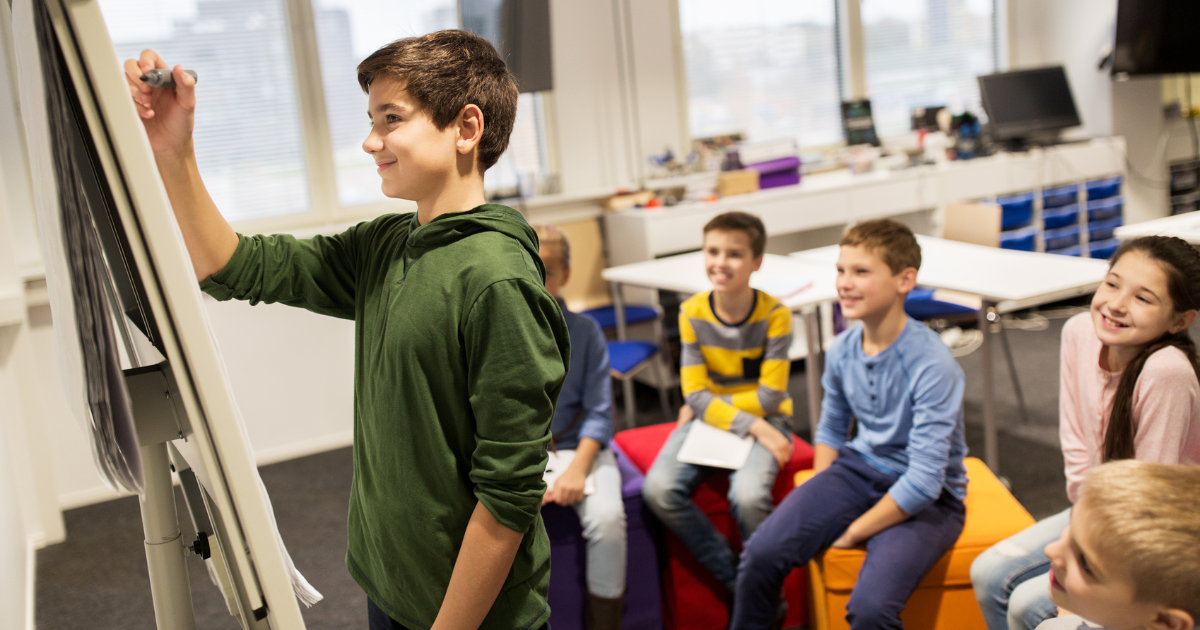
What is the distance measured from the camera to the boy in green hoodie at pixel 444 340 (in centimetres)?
86

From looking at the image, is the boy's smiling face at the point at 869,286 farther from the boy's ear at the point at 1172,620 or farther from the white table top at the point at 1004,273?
the boy's ear at the point at 1172,620

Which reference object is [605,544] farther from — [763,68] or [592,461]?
[763,68]

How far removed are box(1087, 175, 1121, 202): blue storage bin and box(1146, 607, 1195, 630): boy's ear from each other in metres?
4.77

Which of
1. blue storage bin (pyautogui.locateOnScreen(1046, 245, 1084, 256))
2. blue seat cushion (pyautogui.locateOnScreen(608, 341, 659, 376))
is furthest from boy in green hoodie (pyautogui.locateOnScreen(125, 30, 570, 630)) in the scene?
blue storage bin (pyautogui.locateOnScreen(1046, 245, 1084, 256))

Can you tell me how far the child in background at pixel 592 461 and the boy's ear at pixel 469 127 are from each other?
93 centimetres

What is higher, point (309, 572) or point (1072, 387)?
point (1072, 387)

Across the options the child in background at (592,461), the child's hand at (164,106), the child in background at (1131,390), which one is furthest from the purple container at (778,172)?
the child's hand at (164,106)

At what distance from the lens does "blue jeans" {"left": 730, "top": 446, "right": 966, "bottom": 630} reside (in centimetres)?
173

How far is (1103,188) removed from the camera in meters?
5.13

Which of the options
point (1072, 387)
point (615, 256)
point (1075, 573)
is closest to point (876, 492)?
point (1072, 387)

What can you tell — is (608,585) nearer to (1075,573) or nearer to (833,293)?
(1075,573)

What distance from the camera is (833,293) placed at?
2.93 metres

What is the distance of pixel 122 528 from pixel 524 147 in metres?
2.58

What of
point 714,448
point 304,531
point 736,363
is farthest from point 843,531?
point 304,531
